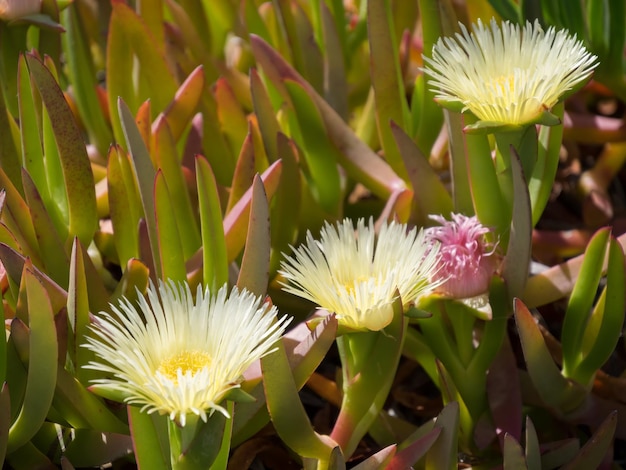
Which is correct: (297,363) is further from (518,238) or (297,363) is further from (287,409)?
(518,238)

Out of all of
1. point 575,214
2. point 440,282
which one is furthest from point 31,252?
point 575,214

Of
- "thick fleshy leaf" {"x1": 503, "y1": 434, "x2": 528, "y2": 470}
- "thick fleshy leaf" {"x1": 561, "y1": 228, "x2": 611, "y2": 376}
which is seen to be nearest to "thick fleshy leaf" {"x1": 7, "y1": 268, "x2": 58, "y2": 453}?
"thick fleshy leaf" {"x1": 503, "y1": 434, "x2": 528, "y2": 470}

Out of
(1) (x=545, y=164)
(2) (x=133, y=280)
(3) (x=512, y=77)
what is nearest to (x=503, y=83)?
(3) (x=512, y=77)

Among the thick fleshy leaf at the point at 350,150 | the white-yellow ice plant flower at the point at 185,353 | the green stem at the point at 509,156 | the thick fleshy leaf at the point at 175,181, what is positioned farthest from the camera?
the thick fleshy leaf at the point at 350,150

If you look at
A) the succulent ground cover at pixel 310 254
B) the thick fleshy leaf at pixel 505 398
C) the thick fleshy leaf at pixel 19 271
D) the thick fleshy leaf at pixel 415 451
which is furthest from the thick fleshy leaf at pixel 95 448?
the thick fleshy leaf at pixel 505 398

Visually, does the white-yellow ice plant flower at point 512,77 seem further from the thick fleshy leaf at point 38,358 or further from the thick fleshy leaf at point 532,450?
the thick fleshy leaf at point 38,358

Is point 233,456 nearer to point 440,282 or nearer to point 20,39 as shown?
point 440,282
